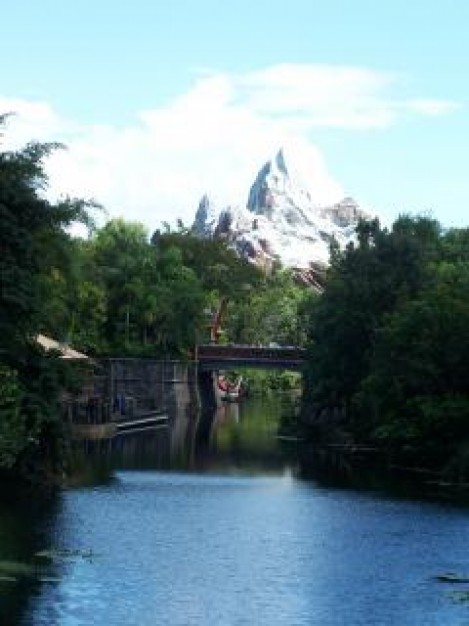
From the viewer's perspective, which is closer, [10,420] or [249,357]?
[10,420]

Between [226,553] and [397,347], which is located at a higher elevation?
[397,347]

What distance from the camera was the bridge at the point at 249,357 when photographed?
121 m

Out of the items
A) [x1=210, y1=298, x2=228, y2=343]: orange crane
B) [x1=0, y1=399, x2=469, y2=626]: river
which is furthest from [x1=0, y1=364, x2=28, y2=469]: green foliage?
[x1=210, y1=298, x2=228, y2=343]: orange crane

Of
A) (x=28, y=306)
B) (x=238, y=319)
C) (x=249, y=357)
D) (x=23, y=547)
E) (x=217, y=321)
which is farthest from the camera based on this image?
(x=238, y=319)

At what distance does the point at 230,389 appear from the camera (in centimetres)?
16088

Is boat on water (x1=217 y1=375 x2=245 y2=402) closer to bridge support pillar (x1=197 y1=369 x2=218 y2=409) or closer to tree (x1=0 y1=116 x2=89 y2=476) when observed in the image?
bridge support pillar (x1=197 y1=369 x2=218 y2=409)

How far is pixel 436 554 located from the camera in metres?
43.4

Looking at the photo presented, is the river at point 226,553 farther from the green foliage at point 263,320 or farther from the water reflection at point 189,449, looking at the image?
the green foliage at point 263,320

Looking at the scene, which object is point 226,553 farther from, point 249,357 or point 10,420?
point 249,357

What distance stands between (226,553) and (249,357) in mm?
80566

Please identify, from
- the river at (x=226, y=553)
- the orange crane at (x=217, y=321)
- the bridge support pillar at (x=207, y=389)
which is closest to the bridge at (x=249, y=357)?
the bridge support pillar at (x=207, y=389)

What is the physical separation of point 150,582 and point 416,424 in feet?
116

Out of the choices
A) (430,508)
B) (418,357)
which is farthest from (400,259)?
(430,508)

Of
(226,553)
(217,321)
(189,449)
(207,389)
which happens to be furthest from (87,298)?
(226,553)
